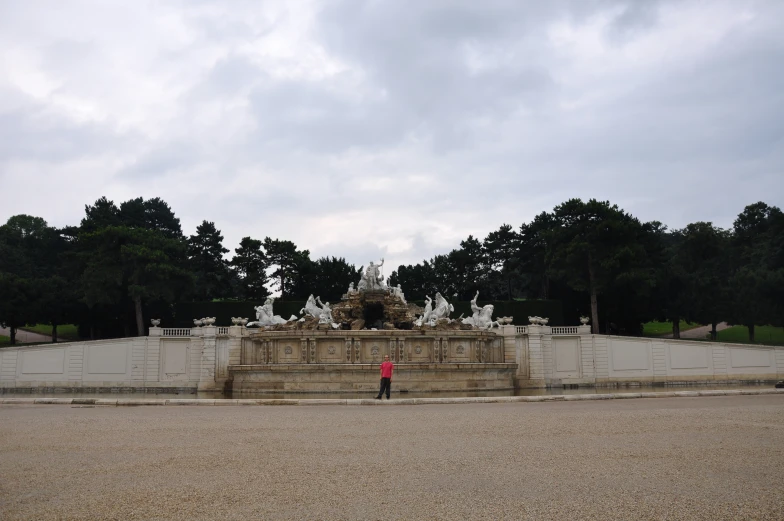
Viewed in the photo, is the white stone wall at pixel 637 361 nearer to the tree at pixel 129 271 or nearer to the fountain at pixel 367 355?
the fountain at pixel 367 355

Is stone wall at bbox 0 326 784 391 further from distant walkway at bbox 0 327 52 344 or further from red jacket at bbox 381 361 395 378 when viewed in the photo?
distant walkway at bbox 0 327 52 344

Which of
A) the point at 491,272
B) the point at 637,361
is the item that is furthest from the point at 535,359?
the point at 491,272

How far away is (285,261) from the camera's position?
2491 inches

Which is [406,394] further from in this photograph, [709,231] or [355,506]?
[709,231]

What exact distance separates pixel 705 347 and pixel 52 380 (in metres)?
37.6

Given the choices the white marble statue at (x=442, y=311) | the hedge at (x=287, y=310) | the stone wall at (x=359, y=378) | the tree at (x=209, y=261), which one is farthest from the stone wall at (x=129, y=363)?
the tree at (x=209, y=261)

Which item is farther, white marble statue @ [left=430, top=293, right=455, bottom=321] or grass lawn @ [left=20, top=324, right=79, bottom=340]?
grass lawn @ [left=20, top=324, right=79, bottom=340]

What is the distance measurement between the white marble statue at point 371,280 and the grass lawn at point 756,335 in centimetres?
3251

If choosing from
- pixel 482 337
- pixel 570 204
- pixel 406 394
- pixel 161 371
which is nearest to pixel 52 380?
pixel 161 371

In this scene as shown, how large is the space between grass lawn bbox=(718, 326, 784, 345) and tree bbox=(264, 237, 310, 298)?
38858 millimetres

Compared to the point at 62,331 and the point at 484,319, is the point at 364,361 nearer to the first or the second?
the point at 484,319

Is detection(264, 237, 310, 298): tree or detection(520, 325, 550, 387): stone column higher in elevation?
detection(264, 237, 310, 298): tree

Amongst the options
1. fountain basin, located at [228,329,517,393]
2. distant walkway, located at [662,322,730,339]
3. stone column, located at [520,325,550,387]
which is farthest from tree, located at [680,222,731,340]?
fountain basin, located at [228,329,517,393]

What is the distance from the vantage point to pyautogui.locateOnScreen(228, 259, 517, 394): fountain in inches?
1204
